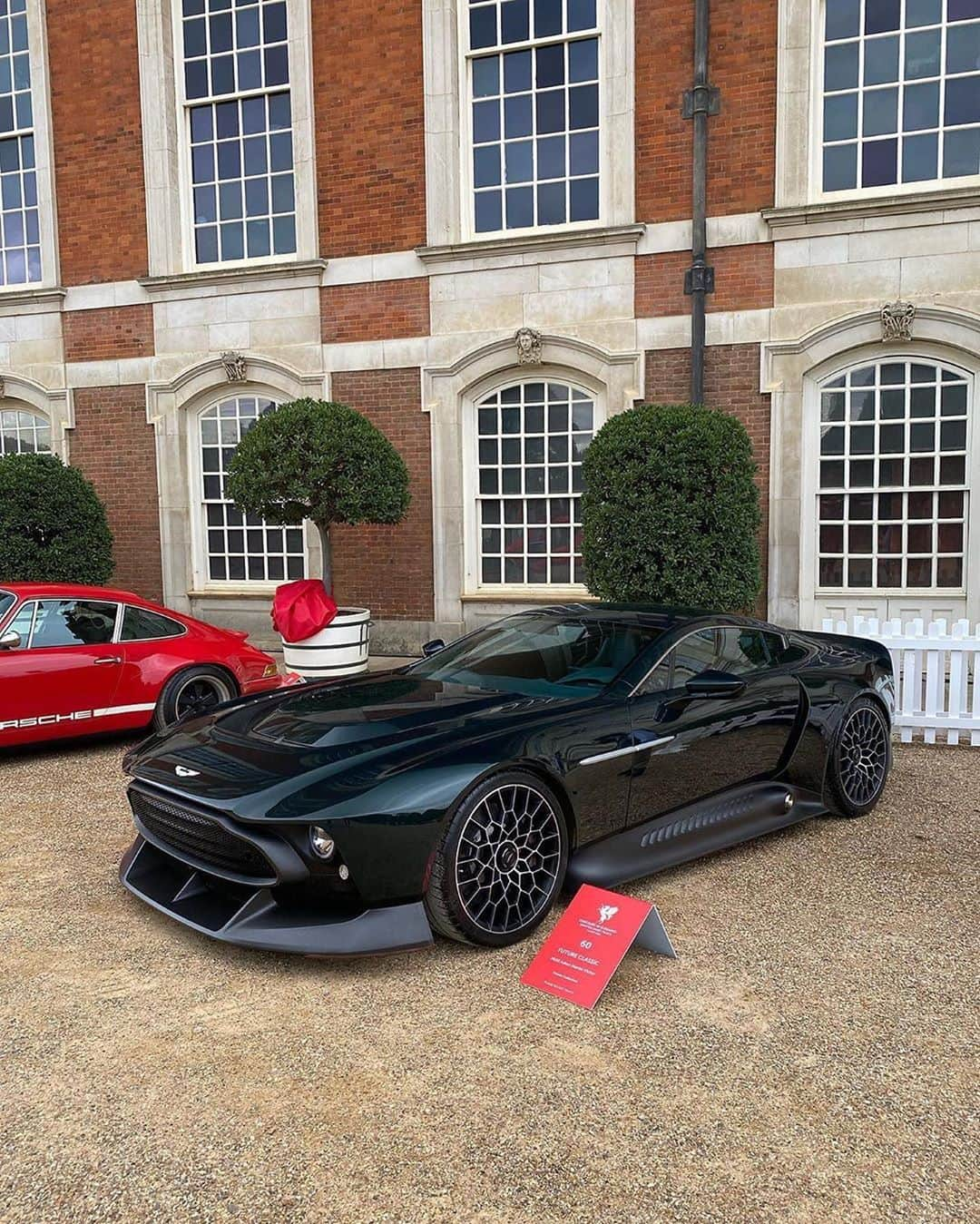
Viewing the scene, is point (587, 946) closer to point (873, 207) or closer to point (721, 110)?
point (873, 207)

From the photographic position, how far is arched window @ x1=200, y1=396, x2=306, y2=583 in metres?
12.6

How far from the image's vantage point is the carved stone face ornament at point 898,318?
992cm

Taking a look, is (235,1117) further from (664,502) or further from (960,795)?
(664,502)

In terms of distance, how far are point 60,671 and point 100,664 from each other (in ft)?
0.97

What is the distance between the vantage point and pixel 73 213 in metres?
13.0

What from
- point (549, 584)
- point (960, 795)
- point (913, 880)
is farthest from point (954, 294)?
point (913, 880)

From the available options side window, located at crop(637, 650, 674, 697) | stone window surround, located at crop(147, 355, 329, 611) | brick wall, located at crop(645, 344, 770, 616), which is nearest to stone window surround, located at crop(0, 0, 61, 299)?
stone window surround, located at crop(147, 355, 329, 611)

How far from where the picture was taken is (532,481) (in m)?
11.5

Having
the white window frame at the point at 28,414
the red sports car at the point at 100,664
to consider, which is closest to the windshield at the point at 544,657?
the red sports car at the point at 100,664

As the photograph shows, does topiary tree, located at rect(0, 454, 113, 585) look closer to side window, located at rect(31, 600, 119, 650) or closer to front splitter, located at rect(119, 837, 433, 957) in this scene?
side window, located at rect(31, 600, 119, 650)

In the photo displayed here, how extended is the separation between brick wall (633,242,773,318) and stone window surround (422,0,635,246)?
0.67 meters

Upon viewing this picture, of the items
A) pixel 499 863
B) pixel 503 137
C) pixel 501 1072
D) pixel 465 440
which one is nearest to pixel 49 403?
pixel 465 440

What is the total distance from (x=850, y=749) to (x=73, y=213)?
12.3 m

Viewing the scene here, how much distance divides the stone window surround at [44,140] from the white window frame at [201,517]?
2810mm
